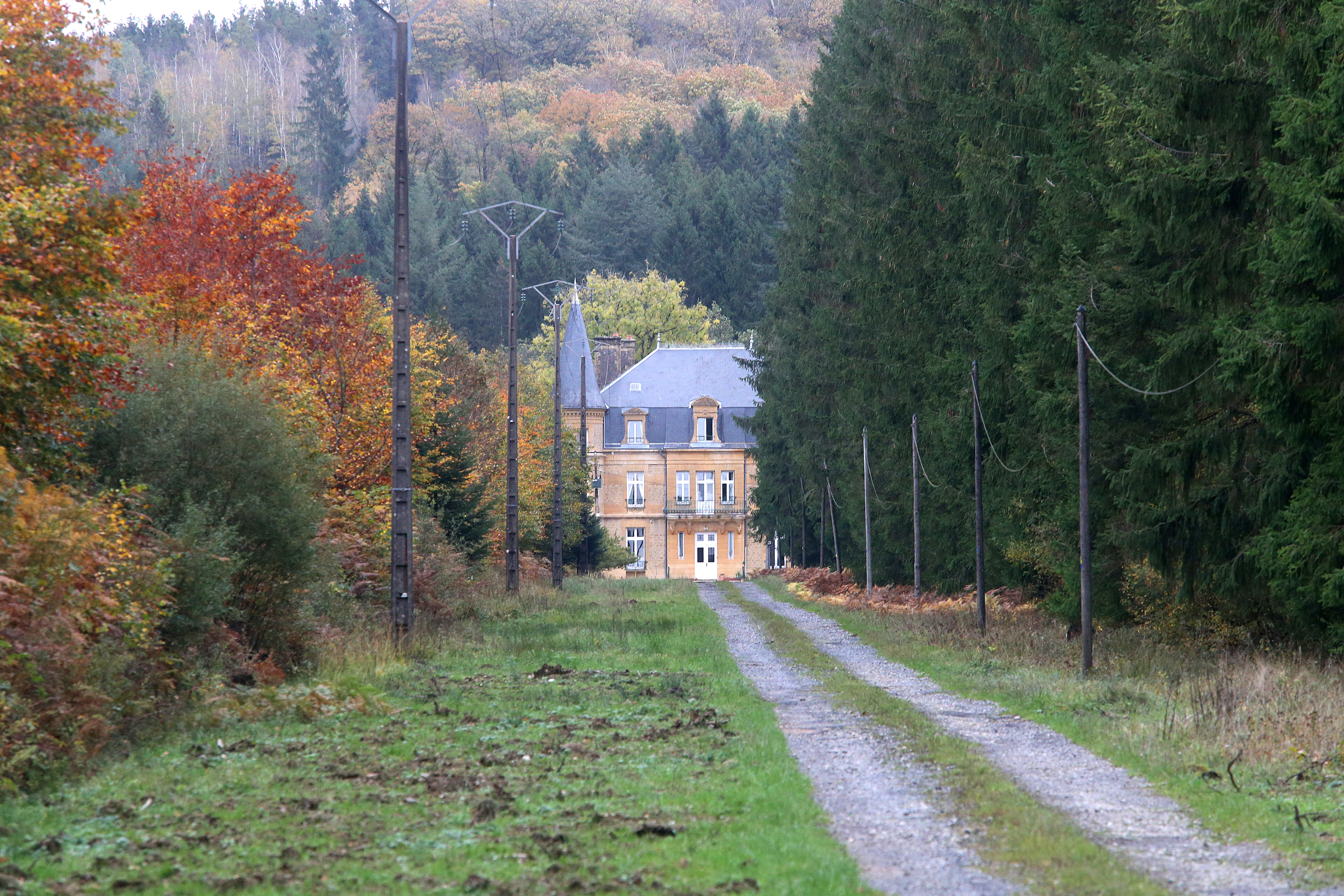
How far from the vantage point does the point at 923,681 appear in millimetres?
17562

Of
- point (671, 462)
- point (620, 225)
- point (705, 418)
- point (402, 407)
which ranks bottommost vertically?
point (402, 407)

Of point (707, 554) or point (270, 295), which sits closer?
point (270, 295)

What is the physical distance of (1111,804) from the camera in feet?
30.0

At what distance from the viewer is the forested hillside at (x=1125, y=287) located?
46.8 feet

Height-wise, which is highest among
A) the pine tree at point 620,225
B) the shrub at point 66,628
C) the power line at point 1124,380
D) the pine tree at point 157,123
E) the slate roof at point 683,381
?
the pine tree at point 157,123

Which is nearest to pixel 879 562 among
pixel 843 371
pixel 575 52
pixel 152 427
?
pixel 843 371

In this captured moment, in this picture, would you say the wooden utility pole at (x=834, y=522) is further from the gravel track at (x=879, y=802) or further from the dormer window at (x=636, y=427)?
the gravel track at (x=879, y=802)

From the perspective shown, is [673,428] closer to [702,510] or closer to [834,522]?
[702,510]

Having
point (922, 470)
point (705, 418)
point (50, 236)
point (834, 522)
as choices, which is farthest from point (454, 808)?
point (705, 418)

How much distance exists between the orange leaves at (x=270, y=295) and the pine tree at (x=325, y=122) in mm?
72617

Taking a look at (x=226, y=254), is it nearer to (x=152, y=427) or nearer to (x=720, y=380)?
(x=152, y=427)

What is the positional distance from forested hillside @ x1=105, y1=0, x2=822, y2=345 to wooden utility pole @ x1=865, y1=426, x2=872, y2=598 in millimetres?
44615

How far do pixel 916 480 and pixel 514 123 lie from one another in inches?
3396

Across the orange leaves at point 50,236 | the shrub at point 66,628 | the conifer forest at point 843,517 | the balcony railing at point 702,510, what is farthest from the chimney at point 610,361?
the shrub at point 66,628
